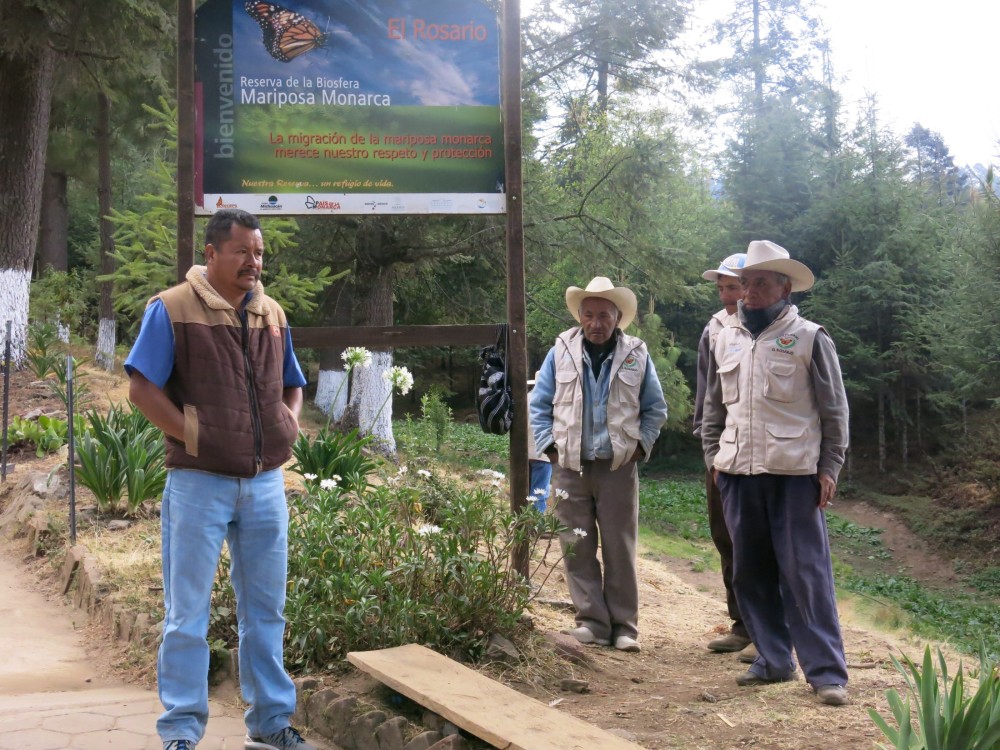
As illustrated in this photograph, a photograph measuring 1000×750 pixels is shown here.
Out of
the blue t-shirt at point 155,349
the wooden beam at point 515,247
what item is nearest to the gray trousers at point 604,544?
the wooden beam at point 515,247

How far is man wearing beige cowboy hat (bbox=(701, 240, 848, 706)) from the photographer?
4750mm

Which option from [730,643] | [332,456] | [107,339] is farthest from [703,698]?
[107,339]

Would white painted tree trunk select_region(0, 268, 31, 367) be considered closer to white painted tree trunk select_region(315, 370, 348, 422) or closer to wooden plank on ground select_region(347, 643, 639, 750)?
white painted tree trunk select_region(315, 370, 348, 422)

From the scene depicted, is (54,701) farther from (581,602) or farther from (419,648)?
(581,602)

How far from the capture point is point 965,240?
1708cm

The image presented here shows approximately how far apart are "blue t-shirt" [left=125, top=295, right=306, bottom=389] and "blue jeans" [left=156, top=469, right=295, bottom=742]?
35 centimetres

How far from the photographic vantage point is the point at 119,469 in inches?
295

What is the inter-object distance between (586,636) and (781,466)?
160 cm

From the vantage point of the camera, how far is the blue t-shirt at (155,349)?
140 inches

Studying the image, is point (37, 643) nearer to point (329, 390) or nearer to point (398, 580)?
point (398, 580)

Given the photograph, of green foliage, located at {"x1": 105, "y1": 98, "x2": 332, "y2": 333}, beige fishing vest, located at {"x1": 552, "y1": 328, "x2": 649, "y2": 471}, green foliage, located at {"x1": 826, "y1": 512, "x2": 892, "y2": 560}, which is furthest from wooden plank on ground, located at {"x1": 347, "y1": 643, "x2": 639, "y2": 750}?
green foliage, located at {"x1": 826, "y1": 512, "x2": 892, "y2": 560}

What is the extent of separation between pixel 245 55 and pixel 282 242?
6090 mm

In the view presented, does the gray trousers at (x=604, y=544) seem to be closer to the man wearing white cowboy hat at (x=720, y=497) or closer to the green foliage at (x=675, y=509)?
the man wearing white cowboy hat at (x=720, y=497)

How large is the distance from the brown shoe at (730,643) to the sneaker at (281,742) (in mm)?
2777
